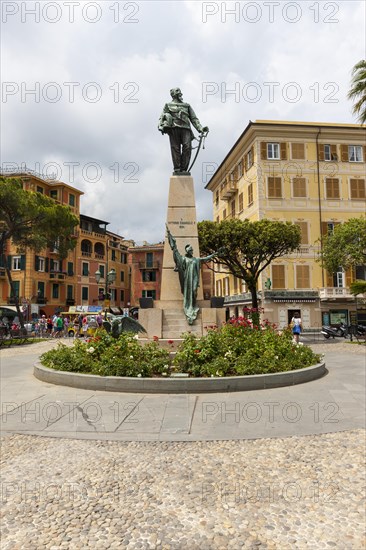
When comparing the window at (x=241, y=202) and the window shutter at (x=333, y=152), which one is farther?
the window at (x=241, y=202)

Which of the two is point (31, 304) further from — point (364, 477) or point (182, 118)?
point (364, 477)

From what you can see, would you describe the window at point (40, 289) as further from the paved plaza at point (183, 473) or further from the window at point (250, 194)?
the paved plaza at point (183, 473)

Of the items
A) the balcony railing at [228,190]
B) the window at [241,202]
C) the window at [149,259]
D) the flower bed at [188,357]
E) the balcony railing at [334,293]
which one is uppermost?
the balcony railing at [228,190]

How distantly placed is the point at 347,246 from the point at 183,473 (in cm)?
2187

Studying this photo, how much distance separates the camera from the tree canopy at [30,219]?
25656 millimetres

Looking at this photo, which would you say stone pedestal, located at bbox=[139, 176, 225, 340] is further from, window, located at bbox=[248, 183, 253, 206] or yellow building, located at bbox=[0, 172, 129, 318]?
yellow building, located at bbox=[0, 172, 129, 318]

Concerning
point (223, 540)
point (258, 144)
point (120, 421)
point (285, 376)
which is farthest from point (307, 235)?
point (223, 540)

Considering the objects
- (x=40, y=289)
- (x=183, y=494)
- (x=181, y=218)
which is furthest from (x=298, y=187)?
(x=183, y=494)

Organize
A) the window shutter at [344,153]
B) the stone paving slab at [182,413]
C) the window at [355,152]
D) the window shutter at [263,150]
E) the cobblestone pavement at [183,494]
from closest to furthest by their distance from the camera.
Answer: the cobblestone pavement at [183,494]
the stone paving slab at [182,413]
the window shutter at [263,150]
the window shutter at [344,153]
the window at [355,152]

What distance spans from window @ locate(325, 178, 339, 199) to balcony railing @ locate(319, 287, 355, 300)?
8.76m

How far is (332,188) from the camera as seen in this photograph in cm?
3781

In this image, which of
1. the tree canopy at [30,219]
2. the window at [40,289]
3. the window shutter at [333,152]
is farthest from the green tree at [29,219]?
the window shutter at [333,152]

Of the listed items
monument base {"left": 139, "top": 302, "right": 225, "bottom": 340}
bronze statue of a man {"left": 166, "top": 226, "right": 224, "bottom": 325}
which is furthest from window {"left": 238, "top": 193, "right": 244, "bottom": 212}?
A: monument base {"left": 139, "top": 302, "right": 225, "bottom": 340}

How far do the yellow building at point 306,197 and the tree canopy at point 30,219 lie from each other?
1777cm
